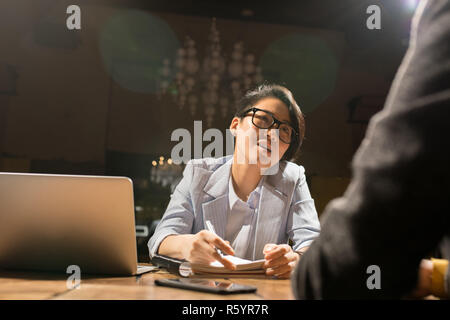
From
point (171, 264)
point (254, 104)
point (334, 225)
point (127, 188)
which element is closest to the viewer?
point (334, 225)

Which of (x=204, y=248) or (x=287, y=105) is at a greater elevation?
(x=287, y=105)

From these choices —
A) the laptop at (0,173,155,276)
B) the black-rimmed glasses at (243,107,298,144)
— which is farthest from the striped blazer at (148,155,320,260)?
the laptop at (0,173,155,276)

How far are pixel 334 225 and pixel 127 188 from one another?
0.63 metres

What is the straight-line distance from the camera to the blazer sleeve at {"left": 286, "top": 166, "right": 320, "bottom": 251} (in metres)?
1.83

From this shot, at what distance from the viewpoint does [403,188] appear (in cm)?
51

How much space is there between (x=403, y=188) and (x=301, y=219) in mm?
1475

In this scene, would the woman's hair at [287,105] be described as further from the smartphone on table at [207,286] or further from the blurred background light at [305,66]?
the blurred background light at [305,66]

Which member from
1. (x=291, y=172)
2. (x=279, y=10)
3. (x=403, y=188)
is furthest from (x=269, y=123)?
(x=279, y=10)

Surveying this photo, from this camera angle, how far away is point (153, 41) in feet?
19.0

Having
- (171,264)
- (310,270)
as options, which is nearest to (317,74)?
(171,264)

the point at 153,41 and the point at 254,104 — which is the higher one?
the point at 153,41

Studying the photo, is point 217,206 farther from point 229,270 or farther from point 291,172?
point 229,270

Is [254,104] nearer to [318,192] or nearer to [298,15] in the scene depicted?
[318,192]

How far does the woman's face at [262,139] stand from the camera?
1974 millimetres
